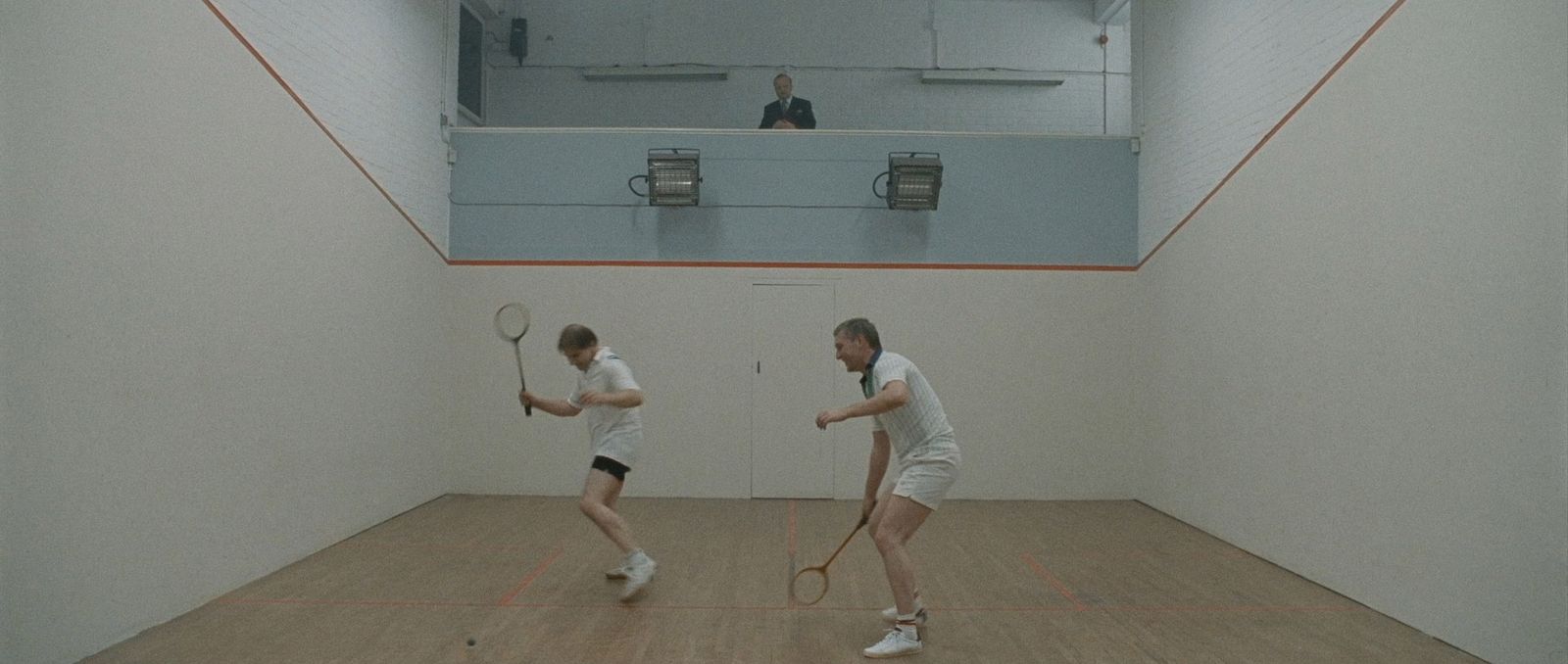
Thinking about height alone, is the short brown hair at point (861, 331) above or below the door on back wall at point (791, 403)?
above

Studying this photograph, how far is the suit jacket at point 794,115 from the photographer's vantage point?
833 centimetres

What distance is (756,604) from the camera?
4.45 metres

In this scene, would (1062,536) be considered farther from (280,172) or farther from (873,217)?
(280,172)

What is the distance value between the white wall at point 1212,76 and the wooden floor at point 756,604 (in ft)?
8.07

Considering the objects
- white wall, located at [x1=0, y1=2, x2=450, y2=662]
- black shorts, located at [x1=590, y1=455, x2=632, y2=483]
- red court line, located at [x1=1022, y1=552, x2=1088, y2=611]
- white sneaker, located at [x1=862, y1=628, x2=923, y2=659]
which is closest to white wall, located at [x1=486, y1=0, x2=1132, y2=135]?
white wall, located at [x1=0, y1=2, x2=450, y2=662]

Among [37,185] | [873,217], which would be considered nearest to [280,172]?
[37,185]

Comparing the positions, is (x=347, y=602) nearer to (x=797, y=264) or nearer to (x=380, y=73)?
(x=380, y=73)

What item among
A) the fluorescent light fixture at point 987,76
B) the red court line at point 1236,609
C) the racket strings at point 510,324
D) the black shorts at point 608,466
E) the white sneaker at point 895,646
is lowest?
the red court line at point 1236,609

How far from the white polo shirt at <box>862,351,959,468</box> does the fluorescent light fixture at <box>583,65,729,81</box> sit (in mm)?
6839

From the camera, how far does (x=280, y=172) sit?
198 inches

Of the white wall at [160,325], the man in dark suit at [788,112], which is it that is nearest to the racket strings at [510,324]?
the white wall at [160,325]

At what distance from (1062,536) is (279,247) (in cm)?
481

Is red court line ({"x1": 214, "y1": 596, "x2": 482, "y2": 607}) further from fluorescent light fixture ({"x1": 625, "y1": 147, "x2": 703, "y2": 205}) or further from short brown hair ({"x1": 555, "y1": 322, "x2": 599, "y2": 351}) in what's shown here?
fluorescent light fixture ({"x1": 625, "y1": 147, "x2": 703, "y2": 205})

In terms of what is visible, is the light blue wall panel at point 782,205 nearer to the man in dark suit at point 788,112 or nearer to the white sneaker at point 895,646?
the man in dark suit at point 788,112
